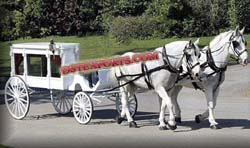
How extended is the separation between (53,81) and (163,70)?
250 cm

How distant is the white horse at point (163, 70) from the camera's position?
407 inches

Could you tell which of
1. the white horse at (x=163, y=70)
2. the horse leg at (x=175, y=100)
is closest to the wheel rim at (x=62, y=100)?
the white horse at (x=163, y=70)

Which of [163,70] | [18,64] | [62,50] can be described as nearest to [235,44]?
[163,70]

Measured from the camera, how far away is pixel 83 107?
11.5 meters

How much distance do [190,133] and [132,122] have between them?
47.5 inches

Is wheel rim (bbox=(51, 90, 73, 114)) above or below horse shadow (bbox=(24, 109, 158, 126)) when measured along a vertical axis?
above

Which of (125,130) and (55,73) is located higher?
(55,73)

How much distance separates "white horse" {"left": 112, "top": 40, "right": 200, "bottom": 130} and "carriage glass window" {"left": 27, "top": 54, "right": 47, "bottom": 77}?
5.92ft

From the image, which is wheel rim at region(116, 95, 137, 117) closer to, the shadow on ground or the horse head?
the shadow on ground

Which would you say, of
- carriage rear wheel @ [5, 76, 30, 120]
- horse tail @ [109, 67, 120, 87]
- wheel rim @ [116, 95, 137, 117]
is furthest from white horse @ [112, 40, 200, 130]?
carriage rear wheel @ [5, 76, 30, 120]

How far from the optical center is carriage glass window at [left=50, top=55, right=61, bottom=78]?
39.9 ft

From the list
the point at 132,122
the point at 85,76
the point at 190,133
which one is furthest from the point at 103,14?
the point at 190,133

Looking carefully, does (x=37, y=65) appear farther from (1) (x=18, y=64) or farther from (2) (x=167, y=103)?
(2) (x=167, y=103)

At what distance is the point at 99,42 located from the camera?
50.7ft
